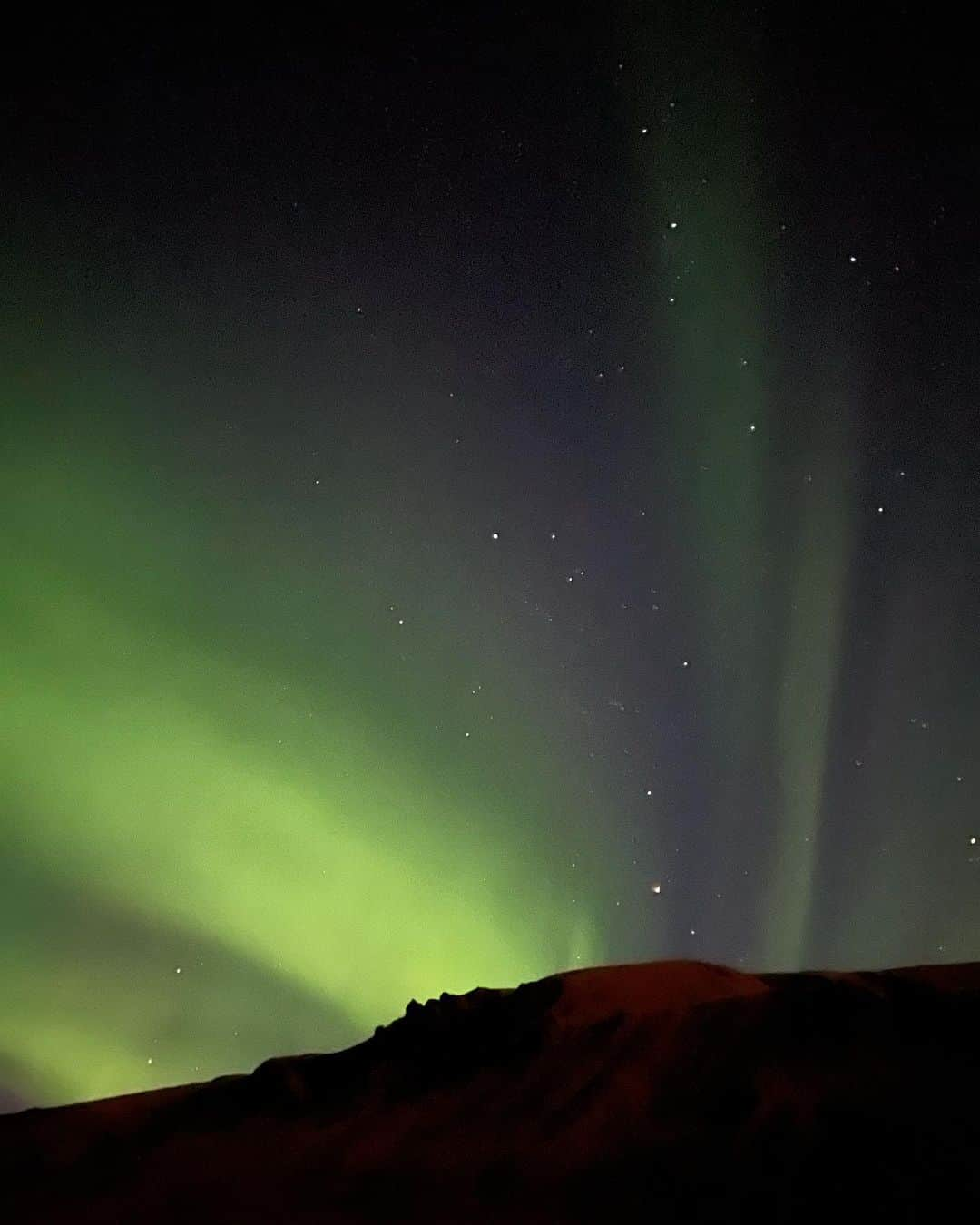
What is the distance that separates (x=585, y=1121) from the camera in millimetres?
7188

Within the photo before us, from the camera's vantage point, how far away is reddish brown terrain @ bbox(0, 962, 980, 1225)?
5.40 metres

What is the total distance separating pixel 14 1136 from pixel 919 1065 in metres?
8.39

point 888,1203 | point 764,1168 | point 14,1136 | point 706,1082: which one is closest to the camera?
point 888,1203

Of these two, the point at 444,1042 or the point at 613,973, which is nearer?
the point at 444,1042

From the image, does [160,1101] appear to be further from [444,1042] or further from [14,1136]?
[444,1042]

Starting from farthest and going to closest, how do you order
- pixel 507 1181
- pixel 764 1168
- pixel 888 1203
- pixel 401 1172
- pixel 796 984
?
pixel 796 984 < pixel 401 1172 < pixel 507 1181 < pixel 764 1168 < pixel 888 1203

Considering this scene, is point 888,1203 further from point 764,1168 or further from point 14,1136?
point 14,1136

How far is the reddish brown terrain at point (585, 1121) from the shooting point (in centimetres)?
540

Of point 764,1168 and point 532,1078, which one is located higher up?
point 532,1078

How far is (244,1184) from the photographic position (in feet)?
22.5

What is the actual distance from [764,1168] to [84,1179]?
524 cm

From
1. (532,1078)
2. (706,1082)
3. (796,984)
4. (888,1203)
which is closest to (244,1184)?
(532,1078)

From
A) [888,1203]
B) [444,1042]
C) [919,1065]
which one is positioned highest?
[444,1042]

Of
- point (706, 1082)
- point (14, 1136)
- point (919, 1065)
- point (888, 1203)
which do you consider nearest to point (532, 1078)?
point (706, 1082)
